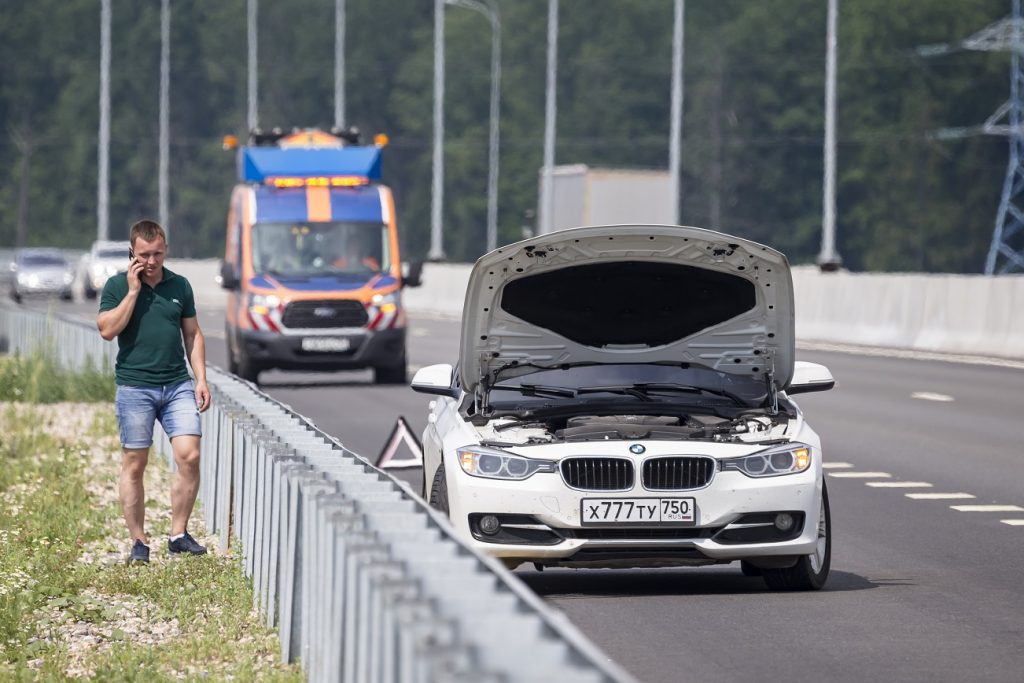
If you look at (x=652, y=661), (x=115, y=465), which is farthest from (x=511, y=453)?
(x=115, y=465)

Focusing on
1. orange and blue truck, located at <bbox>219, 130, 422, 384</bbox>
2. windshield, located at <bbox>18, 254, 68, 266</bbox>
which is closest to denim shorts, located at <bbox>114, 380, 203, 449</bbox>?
orange and blue truck, located at <bbox>219, 130, 422, 384</bbox>

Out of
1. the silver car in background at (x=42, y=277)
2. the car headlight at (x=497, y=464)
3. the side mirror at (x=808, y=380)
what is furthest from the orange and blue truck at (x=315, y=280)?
the silver car in background at (x=42, y=277)

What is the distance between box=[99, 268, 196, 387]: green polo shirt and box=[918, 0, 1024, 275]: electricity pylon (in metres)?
59.9

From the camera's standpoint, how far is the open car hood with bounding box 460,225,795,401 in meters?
11.2

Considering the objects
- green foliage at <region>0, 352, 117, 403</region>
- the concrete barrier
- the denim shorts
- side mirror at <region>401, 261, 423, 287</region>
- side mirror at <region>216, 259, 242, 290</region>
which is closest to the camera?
the denim shorts

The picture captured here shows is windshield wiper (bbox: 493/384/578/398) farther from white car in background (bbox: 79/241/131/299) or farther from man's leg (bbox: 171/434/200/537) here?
white car in background (bbox: 79/241/131/299)

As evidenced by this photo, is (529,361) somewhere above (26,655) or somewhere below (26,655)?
above

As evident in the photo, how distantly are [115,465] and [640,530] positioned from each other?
8622mm

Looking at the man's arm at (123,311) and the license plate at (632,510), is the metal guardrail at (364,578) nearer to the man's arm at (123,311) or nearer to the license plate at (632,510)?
the man's arm at (123,311)

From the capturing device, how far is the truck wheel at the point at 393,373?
29781 millimetres

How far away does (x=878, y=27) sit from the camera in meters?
115

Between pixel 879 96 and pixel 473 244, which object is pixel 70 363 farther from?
pixel 473 244

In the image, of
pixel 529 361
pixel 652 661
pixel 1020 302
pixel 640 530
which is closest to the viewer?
pixel 652 661

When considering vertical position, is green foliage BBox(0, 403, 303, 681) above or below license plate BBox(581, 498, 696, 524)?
below
